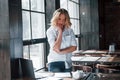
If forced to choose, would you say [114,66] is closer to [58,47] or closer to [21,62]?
[58,47]

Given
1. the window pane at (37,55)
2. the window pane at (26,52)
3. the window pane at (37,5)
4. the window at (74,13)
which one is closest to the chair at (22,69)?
the window pane at (26,52)

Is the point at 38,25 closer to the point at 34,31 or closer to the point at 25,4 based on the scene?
the point at 34,31

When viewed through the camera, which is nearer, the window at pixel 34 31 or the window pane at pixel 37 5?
the window at pixel 34 31

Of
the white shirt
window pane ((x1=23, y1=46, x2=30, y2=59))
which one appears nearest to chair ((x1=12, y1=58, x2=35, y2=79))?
the white shirt

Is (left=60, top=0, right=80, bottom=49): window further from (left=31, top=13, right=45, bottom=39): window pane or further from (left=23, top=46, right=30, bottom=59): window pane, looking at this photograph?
(left=23, top=46, right=30, bottom=59): window pane

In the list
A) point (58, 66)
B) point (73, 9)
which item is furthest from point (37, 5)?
point (73, 9)

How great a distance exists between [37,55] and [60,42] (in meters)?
1.30

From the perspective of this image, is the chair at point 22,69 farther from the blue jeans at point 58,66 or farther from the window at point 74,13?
the window at point 74,13

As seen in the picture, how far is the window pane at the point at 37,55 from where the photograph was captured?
13.1 feet

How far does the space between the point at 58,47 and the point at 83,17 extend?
4940mm

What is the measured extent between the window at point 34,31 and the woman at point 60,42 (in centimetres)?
75

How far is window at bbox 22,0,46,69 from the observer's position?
374 centimetres

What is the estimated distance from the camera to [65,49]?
9.87 feet

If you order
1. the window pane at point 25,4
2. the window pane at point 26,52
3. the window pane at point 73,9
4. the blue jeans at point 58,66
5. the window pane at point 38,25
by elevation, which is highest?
the window pane at point 73,9
